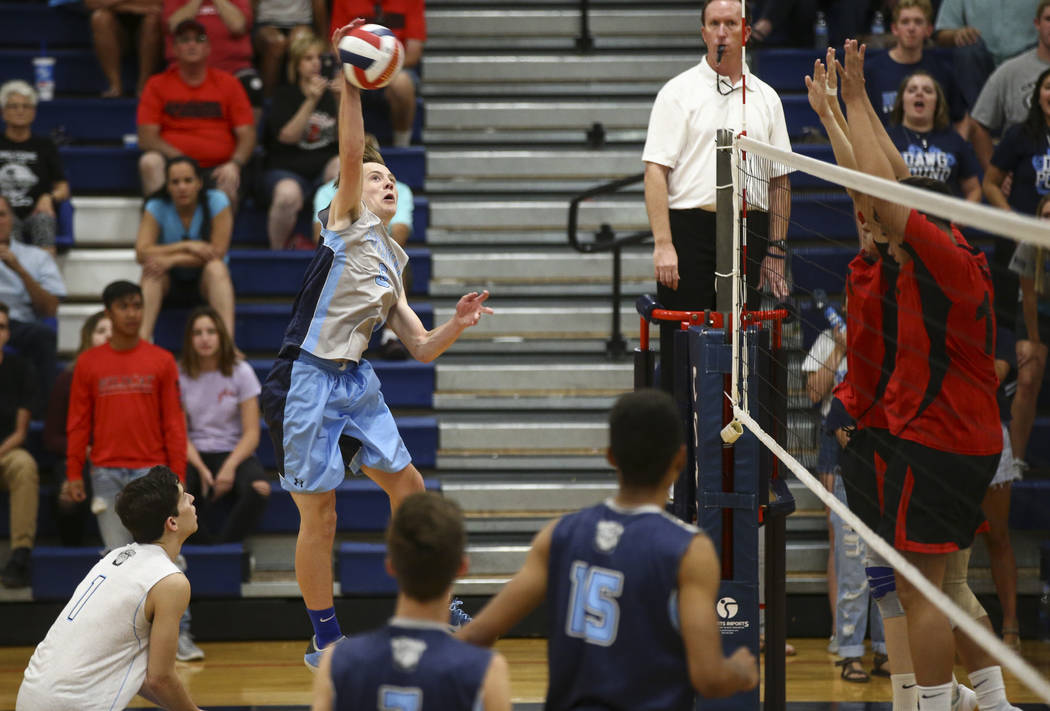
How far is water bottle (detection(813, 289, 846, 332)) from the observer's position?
665 cm

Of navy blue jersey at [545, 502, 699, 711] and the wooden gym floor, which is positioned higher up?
navy blue jersey at [545, 502, 699, 711]

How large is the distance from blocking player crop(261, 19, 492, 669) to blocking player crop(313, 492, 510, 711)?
1.77m

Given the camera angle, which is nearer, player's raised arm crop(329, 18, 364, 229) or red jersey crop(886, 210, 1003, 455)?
red jersey crop(886, 210, 1003, 455)

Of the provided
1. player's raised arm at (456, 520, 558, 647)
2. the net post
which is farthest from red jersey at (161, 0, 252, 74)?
player's raised arm at (456, 520, 558, 647)

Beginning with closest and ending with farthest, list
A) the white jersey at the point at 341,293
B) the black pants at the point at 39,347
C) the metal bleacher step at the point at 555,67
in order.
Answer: the white jersey at the point at 341,293, the black pants at the point at 39,347, the metal bleacher step at the point at 555,67

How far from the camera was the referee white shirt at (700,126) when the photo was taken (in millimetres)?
5629

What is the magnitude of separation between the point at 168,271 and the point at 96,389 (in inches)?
46.1

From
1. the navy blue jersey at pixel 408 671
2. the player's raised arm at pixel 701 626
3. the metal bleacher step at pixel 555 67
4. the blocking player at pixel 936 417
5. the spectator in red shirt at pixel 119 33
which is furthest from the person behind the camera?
the metal bleacher step at pixel 555 67

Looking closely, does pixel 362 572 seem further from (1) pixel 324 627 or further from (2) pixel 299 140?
(2) pixel 299 140

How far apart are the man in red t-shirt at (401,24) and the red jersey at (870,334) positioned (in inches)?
198

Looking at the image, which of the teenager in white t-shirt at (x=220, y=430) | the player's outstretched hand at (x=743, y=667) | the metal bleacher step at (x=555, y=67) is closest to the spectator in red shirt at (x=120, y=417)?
the teenager in white t-shirt at (x=220, y=430)

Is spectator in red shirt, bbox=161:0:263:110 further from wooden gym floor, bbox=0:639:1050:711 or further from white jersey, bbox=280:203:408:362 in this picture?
white jersey, bbox=280:203:408:362

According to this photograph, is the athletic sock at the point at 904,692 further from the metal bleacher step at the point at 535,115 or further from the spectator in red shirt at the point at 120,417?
the metal bleacher step at the point at 535,115

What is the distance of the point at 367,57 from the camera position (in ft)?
14.1
